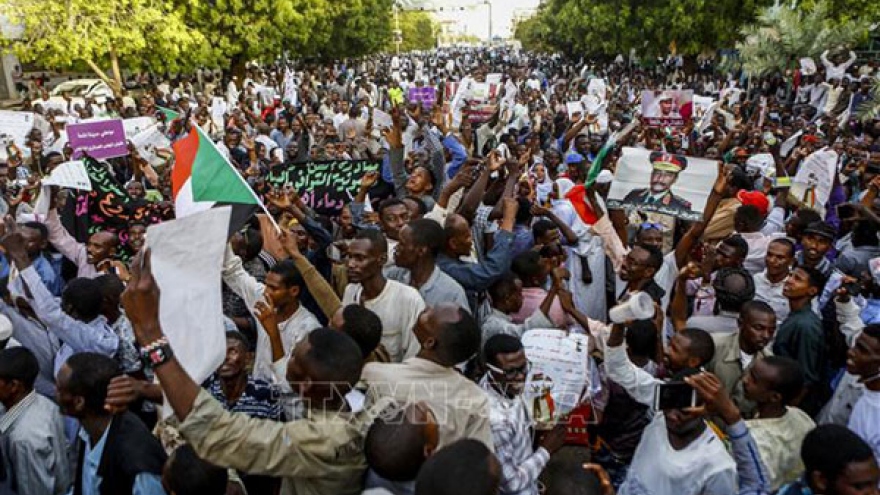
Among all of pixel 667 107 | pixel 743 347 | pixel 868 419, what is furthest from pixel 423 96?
pixel 868 419

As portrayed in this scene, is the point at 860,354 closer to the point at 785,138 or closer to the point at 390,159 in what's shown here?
the point at 390,159

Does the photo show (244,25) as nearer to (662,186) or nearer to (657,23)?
(657,23)

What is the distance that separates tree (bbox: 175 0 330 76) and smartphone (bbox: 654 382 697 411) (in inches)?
840

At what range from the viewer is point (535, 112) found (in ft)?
50.0

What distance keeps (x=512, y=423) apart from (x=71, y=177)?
14.9 feet

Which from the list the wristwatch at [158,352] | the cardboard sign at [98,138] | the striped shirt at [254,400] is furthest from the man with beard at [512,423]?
the cardboard sign at [98,138]

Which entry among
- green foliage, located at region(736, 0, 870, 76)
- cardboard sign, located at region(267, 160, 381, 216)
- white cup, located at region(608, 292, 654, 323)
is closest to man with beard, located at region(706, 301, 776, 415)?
white cup, located at region(608, 292, 654, 323)

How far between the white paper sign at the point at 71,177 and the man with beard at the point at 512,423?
4.01 metres

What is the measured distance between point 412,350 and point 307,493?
4.22 feet

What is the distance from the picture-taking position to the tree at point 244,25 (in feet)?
74.6

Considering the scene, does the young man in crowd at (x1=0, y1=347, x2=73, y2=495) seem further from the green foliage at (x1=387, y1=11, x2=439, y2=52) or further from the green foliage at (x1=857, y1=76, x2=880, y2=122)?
the green foliage at (x1=387, y1=11, x2=439, y2=52)

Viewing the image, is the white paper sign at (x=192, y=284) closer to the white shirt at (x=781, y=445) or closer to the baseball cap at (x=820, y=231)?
the white shirt at (x=781, y=445)

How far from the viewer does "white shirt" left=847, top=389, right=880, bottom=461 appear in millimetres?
2939

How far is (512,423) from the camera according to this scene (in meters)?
2.73
